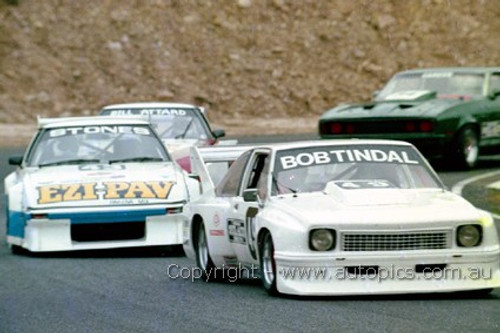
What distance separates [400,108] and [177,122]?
3.50 metres

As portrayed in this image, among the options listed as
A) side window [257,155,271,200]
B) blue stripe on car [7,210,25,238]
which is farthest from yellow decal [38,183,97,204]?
side window [257,155,271,200]

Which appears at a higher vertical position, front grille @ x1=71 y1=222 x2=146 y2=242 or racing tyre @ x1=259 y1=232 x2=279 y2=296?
racing tyre @ x1=259 y1=232 x2=279 y2=296

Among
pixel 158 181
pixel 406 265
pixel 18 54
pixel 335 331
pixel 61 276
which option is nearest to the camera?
pixel 335 331

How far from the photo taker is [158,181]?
13883 mm

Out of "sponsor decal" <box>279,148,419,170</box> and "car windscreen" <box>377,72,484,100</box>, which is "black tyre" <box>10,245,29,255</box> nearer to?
"sponsor decal" <box>279,148,419,170</box>

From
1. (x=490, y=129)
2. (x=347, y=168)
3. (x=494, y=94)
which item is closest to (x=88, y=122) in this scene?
(x=347, y=168)

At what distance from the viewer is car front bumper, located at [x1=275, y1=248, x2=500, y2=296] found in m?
9.53

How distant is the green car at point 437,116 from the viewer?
824 inches

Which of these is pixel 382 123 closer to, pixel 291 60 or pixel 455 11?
pixel 291 60

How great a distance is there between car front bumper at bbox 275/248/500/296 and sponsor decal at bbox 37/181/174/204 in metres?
4.13

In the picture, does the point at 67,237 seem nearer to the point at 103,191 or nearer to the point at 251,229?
the point at 103,191

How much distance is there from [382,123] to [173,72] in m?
16.8

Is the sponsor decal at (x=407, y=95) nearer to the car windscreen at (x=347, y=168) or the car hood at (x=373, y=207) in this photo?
the car windscreen at (x=347, y=168)

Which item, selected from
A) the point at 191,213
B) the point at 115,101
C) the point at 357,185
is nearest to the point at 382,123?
the point at 191,213
